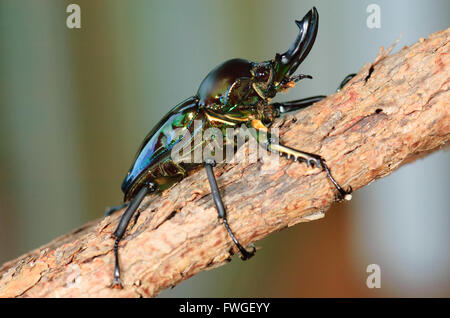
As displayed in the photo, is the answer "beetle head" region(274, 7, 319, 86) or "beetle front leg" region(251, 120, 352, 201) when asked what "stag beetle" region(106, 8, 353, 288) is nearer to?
"beetle head" region(274, 7, 319, 86)

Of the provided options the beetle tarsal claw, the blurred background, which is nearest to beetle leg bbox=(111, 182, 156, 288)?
the beetle tarsal claw

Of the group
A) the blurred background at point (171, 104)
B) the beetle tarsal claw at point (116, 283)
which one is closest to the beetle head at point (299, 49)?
the beetle tarsal claw at point (116, 283)

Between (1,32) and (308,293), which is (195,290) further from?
(1,32)

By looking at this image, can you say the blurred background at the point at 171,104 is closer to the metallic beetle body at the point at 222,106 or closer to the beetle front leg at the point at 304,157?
the metallic beetle body at the point at 222,106

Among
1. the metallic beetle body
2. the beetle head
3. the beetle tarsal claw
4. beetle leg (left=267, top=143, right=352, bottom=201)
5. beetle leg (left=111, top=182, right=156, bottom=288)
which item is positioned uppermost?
the beetle head

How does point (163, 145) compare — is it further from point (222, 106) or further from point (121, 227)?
point (121, 227)

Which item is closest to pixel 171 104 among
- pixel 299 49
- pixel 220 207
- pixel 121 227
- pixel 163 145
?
pixel 163 145
